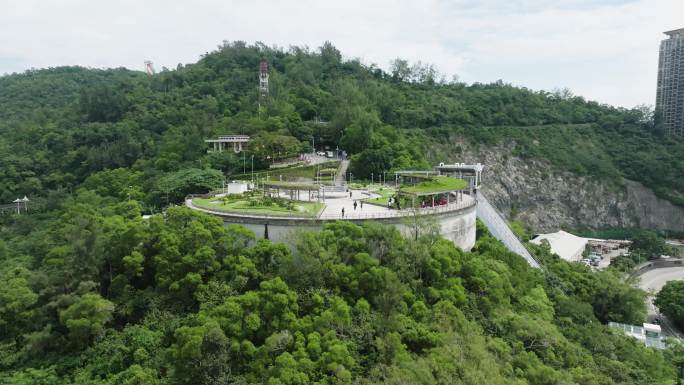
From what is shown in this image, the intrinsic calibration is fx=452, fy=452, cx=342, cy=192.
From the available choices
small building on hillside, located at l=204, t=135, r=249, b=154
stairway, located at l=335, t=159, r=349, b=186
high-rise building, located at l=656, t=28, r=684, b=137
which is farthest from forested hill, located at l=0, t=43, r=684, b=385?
high-rise building, located at l=656, t=28, r=684, b=137

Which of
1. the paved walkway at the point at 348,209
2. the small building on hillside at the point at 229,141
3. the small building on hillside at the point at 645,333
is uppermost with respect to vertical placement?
the small building on hillside at the point at 229,141

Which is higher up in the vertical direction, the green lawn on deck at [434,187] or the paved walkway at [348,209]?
the green lawn on deck at [434,187]

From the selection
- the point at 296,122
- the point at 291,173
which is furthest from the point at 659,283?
the point at 296,122

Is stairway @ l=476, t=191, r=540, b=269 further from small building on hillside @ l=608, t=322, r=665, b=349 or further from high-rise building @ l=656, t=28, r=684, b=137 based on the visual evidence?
high-rise building @ l=656, t=28, r=684, b=137

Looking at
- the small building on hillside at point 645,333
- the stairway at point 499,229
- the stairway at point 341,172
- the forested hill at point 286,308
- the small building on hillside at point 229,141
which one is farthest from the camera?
the small building on hillside at point 229,141

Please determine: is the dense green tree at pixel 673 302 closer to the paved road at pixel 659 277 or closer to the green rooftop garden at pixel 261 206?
the paved road at pixel 659 277

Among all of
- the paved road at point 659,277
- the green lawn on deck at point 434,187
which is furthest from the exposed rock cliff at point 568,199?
the green lawn on deck at point 434,187

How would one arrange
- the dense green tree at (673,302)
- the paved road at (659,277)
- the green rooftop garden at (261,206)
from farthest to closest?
the paved road at (659,277), the dense green tree at (673,302), the green rooftop garden at (261,206)
